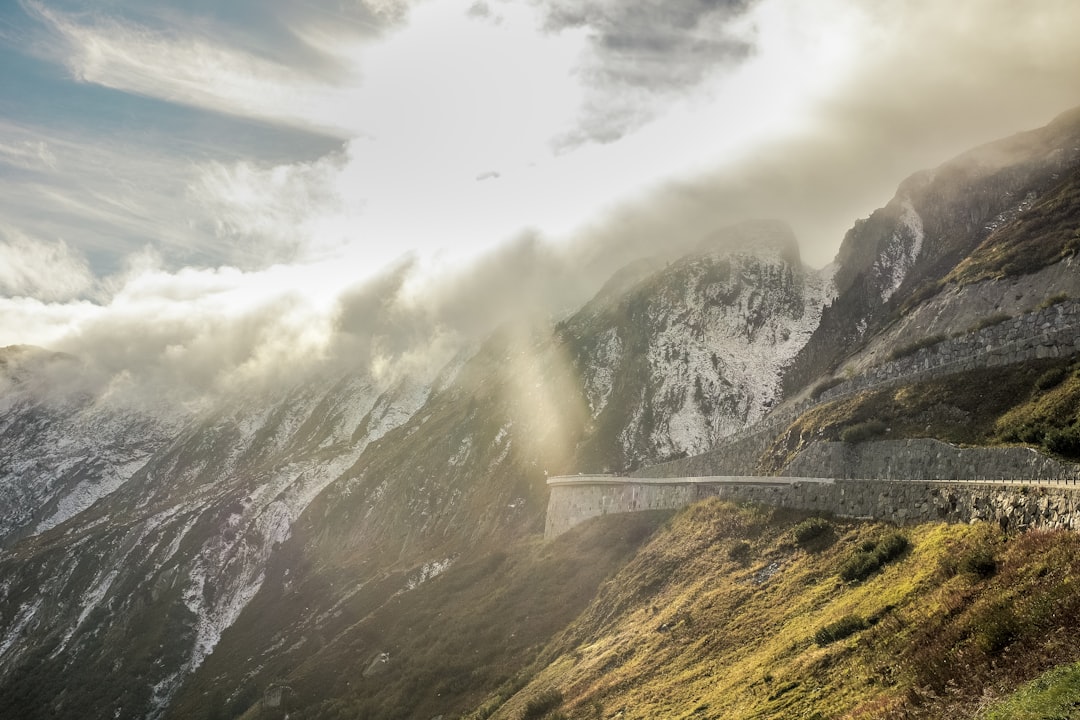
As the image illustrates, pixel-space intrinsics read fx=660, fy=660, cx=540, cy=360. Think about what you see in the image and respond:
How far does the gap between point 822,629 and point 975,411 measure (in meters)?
19.4

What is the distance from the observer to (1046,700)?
44.9ft

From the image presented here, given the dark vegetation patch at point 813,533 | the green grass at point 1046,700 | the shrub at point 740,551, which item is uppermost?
the green grass at point 1046,700

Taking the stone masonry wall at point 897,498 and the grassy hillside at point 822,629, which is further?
the stone masonry wall at point 897,498

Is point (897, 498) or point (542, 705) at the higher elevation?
point (897, 498)

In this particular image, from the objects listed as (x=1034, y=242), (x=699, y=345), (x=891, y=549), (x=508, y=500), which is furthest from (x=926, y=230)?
(x=891, y=549)

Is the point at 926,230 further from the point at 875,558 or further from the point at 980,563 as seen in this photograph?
the point at 980,563

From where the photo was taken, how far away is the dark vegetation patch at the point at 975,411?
97.7 feet

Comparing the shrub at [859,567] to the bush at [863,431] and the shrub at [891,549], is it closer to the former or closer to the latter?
the shrub at [891,549]

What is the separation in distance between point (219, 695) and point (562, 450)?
214ft

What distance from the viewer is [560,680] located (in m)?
41.3

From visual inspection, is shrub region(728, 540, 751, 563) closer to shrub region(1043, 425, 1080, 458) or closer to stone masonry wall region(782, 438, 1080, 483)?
stone masonry wall region(782, 438, 1080, 483)

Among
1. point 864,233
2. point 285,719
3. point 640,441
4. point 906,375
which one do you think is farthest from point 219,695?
point 864,233

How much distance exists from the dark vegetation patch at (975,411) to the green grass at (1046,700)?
49.7 ft

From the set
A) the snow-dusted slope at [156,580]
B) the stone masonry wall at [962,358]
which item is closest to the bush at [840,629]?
the stone masonry wall at [962,358]
